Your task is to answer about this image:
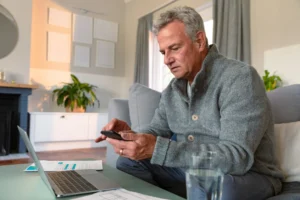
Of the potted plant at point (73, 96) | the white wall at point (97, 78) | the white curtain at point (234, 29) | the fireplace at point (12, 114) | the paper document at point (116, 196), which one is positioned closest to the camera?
the paper document at point (116, 196)

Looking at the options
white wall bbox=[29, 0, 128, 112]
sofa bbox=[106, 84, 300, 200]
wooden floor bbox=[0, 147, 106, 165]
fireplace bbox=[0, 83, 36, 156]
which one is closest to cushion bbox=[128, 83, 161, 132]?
sofa bbox=[106, 84, 300, 200]

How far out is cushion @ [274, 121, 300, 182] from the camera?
105 cm

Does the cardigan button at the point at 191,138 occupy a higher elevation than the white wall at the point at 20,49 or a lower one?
lower

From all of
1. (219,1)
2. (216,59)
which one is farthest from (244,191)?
(219,1)

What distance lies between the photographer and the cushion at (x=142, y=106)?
1472mm

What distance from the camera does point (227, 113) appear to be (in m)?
0.81

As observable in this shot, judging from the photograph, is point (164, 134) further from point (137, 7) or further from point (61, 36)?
point (137, 7)

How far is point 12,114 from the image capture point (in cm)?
339

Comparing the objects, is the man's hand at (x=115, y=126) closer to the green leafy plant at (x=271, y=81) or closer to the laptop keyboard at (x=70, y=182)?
the laptop keyboard at (x=70, y=182)

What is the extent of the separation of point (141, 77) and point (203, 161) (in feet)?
12.2

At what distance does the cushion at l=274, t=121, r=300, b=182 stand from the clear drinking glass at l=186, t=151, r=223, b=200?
69 cm

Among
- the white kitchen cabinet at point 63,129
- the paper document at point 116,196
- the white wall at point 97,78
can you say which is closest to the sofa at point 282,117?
the paper document at point 116,196

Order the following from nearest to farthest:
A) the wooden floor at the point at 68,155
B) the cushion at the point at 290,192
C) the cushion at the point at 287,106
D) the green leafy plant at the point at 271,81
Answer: the cushion at the point at 290,192 < the cushion at the point at 287,106 < the green leafy plant at the point at 271,81 < the wooden floor at the point at 68,155

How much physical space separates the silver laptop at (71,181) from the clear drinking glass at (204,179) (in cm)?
32
